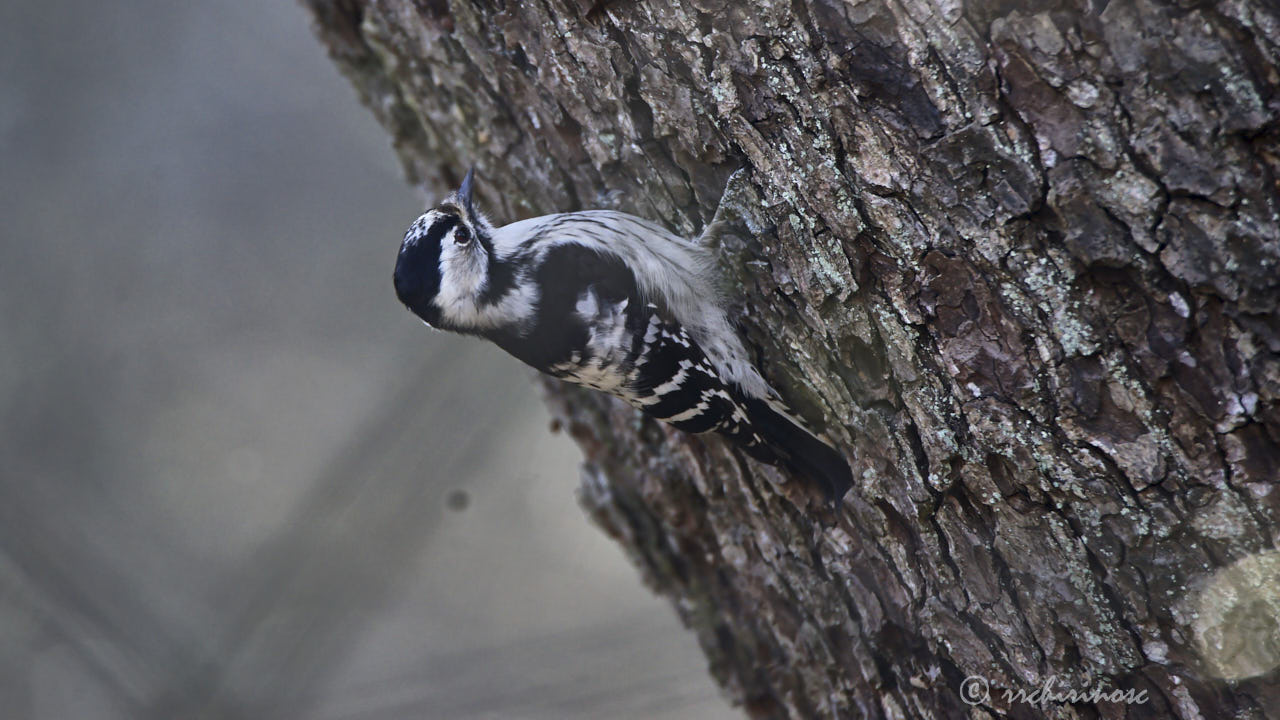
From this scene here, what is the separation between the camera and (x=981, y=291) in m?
1.78

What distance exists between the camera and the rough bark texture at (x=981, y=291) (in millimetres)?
1522

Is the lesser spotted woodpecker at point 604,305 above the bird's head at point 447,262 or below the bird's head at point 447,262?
below

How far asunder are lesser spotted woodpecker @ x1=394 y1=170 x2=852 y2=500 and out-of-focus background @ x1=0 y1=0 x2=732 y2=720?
9.30 ft

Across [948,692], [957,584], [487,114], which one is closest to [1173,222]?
[957,584]

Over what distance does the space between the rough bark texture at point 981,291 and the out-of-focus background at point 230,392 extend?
10.9 feet

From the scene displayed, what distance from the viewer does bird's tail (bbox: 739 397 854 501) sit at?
2398 mm

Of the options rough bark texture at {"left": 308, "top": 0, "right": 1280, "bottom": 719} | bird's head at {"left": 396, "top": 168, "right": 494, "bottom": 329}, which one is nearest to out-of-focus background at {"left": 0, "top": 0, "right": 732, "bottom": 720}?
bird's head at {"left": 396, "top": 168, "right": 494, "bottom": 329}
